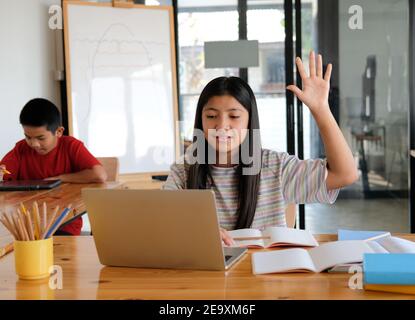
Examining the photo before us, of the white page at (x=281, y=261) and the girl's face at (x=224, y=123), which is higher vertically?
the girl's face at (x=224, y=123)

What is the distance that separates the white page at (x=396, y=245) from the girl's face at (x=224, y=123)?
59cm

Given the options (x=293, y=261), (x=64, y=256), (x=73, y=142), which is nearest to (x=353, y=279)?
(x=293, y=261)

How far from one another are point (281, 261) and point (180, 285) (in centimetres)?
26

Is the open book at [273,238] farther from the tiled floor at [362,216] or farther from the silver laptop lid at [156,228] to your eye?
the tiled floor at [362,216]

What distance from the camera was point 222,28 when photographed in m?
4.68

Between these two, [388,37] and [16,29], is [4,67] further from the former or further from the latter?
[388,37]

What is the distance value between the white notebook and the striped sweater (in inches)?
18.8

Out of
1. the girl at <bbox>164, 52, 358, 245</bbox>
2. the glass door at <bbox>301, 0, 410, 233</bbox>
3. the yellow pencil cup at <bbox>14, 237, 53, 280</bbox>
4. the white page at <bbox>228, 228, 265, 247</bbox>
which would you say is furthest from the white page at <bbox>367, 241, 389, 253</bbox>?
the glass door at <bbox>301, 0, 410, 233</bbox>

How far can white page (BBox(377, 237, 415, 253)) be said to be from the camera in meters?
1.47

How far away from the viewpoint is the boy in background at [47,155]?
308cm

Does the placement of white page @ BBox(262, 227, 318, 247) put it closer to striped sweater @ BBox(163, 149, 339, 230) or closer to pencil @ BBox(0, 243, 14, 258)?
striped sweater @ BBox(163, 149, 339, 230)

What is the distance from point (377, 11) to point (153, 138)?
5.96 feet

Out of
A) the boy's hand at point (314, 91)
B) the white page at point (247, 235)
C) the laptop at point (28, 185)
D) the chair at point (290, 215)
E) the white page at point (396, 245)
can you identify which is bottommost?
the chair at point (290, 215)

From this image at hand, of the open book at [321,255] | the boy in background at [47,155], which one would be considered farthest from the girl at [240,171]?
the boy in background at [47,155]
